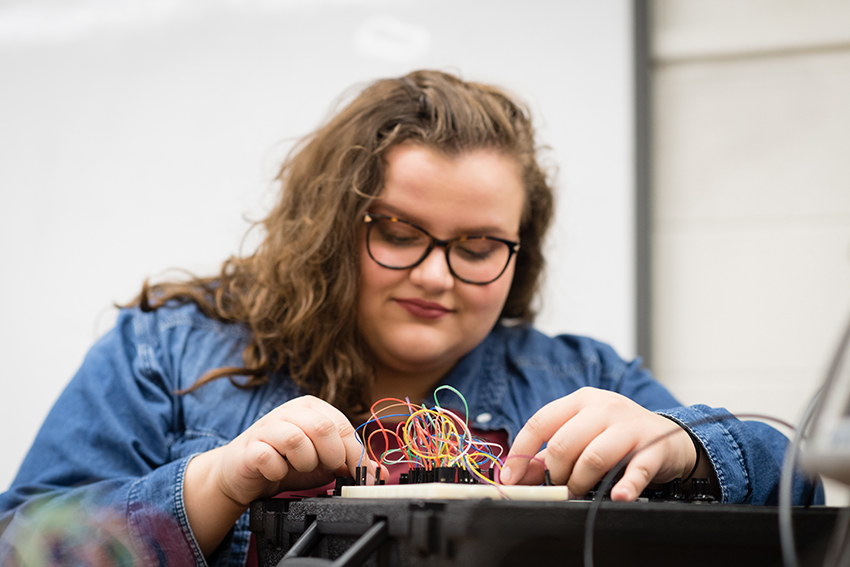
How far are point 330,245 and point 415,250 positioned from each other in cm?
11

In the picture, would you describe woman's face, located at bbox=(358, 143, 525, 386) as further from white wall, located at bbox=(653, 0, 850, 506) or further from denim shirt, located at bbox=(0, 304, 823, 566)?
white wall, located at bbox=(653, 0, 850, 506)

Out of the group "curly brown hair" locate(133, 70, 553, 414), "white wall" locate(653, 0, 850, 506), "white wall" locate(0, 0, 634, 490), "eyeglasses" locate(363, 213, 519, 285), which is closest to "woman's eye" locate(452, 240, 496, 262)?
"eyeglasses" locate(363, 213, 519, 285)

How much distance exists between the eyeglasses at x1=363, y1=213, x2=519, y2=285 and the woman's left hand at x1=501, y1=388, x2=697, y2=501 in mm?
344

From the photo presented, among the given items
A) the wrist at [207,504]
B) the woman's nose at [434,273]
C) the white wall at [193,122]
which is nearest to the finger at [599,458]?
the wrist at [207,504]

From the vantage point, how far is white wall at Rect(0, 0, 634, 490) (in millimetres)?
1427

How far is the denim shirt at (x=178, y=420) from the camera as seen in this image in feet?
1.76

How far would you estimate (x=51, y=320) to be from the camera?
1.49m

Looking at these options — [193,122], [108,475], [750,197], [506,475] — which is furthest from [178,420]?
[750,197]

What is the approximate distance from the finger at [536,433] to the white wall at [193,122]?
923 millimetres

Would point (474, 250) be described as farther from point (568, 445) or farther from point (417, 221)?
point (568, 445)

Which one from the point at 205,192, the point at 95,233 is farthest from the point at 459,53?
the point at 95,233

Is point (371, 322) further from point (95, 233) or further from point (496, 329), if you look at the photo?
point (95, 233)

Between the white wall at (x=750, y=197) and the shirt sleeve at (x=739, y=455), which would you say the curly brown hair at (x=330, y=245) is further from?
the white wall at (x=750, y=197)

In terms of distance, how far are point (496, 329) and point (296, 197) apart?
0.37 m
